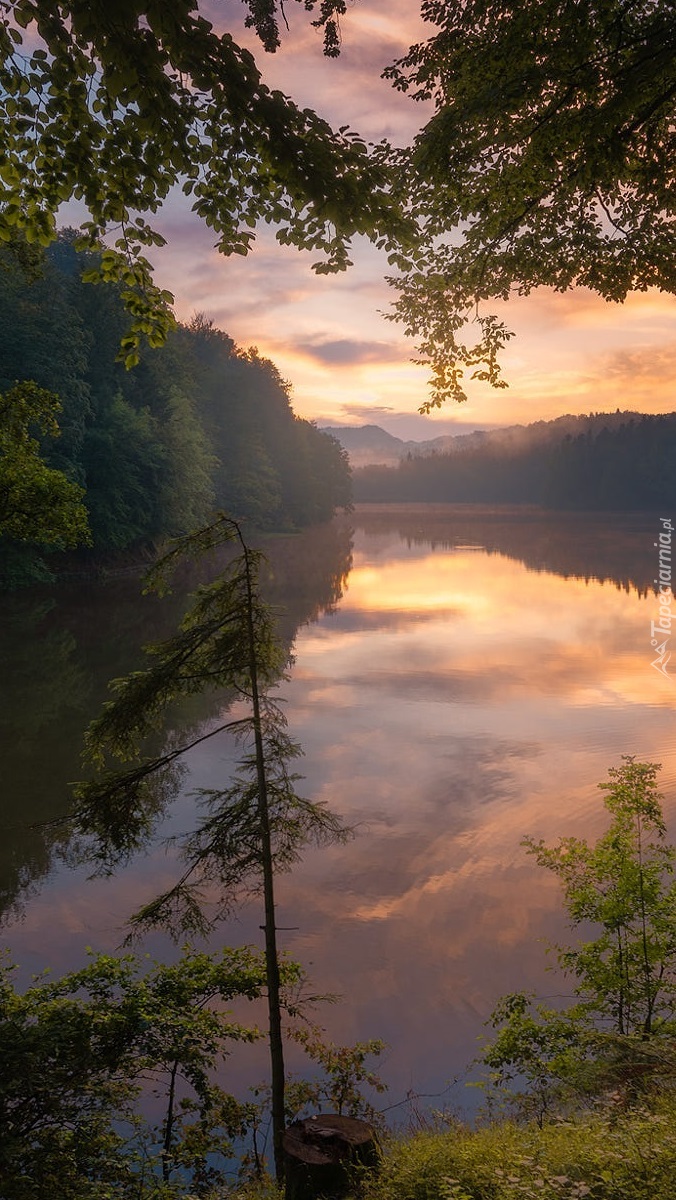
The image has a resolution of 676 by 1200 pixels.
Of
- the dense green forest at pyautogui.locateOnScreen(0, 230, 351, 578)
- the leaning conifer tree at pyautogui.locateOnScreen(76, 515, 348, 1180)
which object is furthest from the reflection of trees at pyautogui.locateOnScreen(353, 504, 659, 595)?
the leaning conifer tree at pyautogui.locateOnScreen(76, 515, 348, 1180)

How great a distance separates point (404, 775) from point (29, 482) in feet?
35.7

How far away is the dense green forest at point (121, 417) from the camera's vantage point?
120ft

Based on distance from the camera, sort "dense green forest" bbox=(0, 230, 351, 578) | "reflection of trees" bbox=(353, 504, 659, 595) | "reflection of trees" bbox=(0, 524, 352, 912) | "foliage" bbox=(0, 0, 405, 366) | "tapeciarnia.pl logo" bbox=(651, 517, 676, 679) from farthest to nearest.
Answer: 1. "reflection of trees" bbox=(353, 504, 659, 595)
2. "dense green forest" bbox=(0, 230, 351, 578)
3. "tapeciarnia.pl logo" bbox=(651, 517, 676, 679)
4. "reflection of trees" bbox=(0, 524, 352, 912)
5. "foliage" bbox=(0, 0, 405, 366)

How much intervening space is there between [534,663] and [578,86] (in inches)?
914

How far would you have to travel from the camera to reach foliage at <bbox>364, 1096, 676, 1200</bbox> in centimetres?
484

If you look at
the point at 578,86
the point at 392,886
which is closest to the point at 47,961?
the point at 392,886

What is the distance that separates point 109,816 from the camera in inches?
302

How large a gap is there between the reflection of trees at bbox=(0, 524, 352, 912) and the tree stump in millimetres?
4025

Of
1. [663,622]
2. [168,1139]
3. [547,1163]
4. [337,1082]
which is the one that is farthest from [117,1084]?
[663,622]

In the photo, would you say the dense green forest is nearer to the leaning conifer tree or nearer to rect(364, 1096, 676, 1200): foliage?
the leaning conifer tree

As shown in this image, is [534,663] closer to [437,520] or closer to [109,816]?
[109,816]

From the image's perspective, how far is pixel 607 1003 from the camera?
958 centimetres

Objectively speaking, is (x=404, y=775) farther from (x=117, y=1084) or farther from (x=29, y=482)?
(x=117, y=1084)

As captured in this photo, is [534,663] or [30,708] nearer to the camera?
[30,708]
